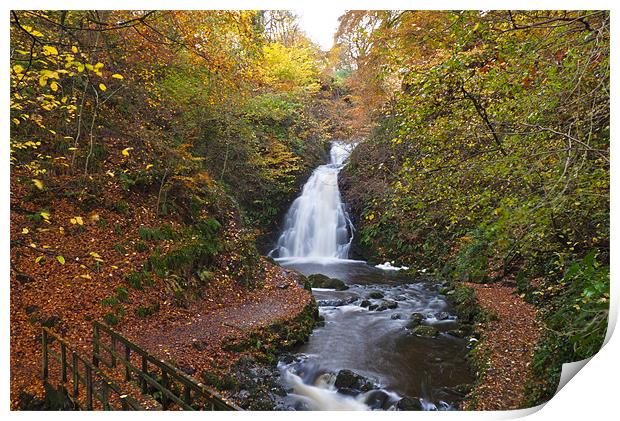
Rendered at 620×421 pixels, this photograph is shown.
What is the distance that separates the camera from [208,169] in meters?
6.34

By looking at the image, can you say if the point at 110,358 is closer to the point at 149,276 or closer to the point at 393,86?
the point at 149,276

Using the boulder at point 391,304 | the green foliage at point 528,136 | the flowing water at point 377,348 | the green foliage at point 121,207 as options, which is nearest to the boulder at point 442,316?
the flowing water at point 377,348

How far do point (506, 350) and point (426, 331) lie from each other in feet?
3.92

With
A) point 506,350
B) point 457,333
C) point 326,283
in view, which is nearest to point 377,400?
point 506,350

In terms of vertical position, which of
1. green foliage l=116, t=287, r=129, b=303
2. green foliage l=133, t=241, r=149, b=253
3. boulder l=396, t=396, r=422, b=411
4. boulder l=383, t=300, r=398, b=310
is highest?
green foliage l=133, t=241, r=149, b=253

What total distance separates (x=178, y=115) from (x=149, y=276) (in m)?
2.35

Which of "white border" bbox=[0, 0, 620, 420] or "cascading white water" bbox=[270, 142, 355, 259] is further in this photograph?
"cascading white water" bbox=[270, 142, 355, 259]

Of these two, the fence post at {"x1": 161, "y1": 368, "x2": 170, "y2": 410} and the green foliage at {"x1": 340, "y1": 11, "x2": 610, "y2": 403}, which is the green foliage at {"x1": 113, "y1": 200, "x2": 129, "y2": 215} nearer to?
the fence post at {"x1": 161, "y1": 368, "x2": 170, "y2": 410}

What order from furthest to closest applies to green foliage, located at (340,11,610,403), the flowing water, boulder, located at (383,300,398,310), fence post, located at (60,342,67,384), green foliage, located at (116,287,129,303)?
boulder, located at (383,300,398,310), green foliage, located at (116,287,129,303), the flowing water, fence post, located at (60,342,67,384), green foliage, located at (340,11,610,403)

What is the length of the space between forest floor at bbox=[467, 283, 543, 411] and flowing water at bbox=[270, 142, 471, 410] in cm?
34

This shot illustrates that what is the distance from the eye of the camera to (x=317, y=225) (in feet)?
34.9

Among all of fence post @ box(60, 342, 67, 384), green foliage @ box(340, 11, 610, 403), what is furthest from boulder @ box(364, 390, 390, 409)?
fence post @ box(60, 342, 67, 384)

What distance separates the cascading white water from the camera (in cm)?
1021
